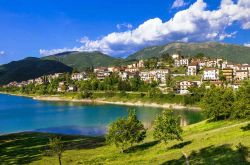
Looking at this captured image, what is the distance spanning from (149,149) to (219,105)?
36151 millimetres

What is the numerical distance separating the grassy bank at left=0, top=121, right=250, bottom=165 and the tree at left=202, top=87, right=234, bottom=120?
11.9 m

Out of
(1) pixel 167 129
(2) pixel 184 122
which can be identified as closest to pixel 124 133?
(1) pixel 167 129

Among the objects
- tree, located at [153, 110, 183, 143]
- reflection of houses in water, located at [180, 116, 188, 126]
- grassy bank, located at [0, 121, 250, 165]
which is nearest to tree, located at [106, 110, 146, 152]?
grassy bank, located at [0, 121, 250, 165]

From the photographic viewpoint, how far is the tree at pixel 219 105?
88.8 m

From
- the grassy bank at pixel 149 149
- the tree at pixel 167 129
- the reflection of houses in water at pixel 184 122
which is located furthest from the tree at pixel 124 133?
the reflection of houses in water at pixel 184 122

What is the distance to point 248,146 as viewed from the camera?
3641 cm

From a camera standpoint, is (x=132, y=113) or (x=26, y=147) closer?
(x=132, y=113)

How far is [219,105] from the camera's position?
8950 centimetres

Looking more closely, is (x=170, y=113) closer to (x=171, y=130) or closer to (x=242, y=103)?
(x=171, y=130)

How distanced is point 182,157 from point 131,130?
76.6 feet

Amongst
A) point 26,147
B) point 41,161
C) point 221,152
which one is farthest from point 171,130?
point 26,147

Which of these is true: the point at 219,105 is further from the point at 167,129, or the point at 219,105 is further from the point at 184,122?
the point at 167,129

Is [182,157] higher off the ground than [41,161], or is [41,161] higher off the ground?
[182,157]

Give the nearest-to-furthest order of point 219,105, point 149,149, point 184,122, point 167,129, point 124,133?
1. point 167,129
2. point 149,149
3. point 124,133
4. point 219,105
5. point 184,122
